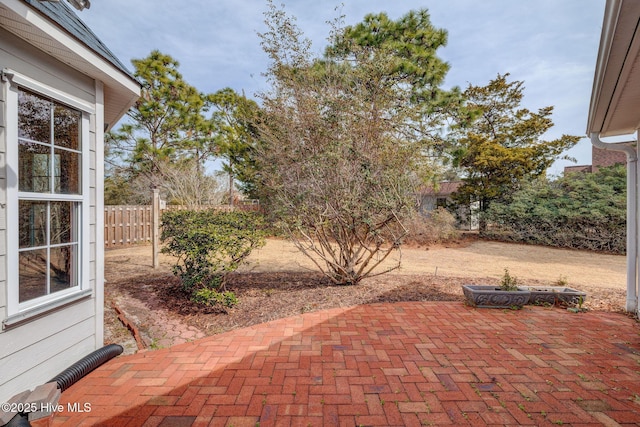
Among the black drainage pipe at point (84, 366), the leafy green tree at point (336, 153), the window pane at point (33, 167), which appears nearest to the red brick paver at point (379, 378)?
the black drainage pipe at point (84, 366)

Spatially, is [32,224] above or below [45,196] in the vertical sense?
below

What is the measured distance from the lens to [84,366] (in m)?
2.48

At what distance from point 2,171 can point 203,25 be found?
21.7ft

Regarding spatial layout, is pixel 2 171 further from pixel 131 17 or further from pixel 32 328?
pixel 131 17

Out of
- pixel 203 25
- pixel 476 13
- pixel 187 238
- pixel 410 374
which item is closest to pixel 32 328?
pixel 187 238

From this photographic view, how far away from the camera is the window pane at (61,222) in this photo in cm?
240

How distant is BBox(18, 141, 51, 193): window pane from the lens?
6.97 feet

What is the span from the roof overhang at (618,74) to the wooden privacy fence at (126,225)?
32.5ft

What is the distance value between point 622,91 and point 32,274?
539 centimetres

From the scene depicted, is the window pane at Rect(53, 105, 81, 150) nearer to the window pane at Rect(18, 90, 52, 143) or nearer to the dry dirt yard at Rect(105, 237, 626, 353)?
the window pane at Rect(18, 90, 52, 143)

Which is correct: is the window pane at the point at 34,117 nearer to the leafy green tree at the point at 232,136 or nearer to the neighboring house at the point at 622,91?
the neighboring house at the point at 622,91

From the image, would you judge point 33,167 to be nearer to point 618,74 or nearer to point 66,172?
point 66,172

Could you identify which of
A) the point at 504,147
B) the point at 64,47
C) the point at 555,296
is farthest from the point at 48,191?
the point at 504,147

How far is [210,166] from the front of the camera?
16.1 metres
